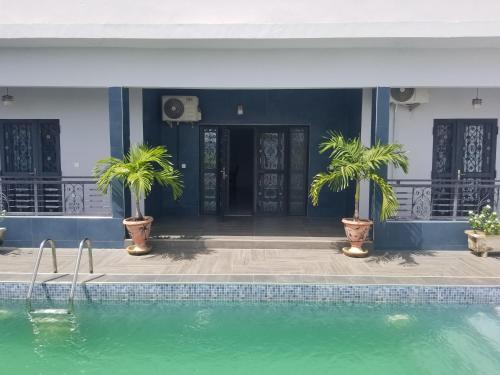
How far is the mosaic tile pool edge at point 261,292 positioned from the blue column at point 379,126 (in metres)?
1.88

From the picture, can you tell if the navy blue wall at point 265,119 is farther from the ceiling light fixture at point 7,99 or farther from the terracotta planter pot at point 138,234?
the ceiling light fixture at point 7,99

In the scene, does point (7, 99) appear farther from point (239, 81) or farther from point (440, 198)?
point (440, 198)

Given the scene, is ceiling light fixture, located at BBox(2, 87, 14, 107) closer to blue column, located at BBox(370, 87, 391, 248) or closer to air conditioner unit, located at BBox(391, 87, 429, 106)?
blue column, located at BBox(370, 87, 391, 248)

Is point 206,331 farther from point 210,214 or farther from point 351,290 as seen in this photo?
point 210,214

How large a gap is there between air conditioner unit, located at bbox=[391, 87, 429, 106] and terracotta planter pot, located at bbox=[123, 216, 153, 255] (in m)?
5.64

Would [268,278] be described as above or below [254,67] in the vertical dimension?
below

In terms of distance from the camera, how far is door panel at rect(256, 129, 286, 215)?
10203mm

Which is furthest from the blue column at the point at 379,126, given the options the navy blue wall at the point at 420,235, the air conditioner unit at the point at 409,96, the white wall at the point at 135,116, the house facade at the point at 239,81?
the white wall at the point at 135,116

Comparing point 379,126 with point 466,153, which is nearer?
point 379,126

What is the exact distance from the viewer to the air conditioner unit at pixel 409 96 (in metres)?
8.41

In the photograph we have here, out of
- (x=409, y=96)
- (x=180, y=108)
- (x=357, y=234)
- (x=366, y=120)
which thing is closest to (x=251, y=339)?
(x=357, y=234)

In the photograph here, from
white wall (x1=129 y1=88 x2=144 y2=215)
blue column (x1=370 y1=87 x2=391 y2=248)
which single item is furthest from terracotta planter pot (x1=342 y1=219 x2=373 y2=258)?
white wall (x1=129 y1=88 x2=144 y2=215)

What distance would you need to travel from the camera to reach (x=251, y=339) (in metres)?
4.77

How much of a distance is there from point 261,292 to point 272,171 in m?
5.01
